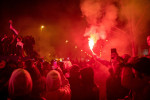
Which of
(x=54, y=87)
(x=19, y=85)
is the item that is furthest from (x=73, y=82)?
(x=19, y=85)

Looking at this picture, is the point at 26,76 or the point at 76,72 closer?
the point at 26,76

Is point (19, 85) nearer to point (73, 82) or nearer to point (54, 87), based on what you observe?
point (54, 87)

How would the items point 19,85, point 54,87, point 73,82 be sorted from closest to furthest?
point 19,85 → point 54,87 → point 73,82

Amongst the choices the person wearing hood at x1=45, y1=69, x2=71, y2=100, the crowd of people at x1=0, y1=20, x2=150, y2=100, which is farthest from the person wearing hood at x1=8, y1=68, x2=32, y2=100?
the person wearing hood at x1=45, y1=69, x2=71, y2=100

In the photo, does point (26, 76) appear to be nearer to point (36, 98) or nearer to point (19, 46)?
point (36, 98)

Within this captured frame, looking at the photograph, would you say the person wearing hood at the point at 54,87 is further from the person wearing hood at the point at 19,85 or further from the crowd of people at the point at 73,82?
the person wearing hood at the point at 19,85

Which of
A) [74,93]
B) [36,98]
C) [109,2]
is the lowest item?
[74,93]

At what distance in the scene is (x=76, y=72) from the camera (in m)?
4.96

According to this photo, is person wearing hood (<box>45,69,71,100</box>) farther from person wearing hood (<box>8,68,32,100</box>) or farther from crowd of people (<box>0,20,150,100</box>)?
person wearing hood (<box>8,68,32,100</box>)

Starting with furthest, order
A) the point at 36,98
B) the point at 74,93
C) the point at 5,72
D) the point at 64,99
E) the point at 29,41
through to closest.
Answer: the point at 29,41, the point at 74,93, the point at 64,99, the point at 5,72, the point at 36,98

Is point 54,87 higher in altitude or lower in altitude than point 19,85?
lower

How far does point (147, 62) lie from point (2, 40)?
8283 millimetres

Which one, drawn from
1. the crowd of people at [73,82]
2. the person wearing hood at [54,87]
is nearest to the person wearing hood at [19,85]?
the crowd of people at [73,82]

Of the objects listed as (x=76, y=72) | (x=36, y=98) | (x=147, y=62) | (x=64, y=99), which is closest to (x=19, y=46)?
(x=76, y=72)
